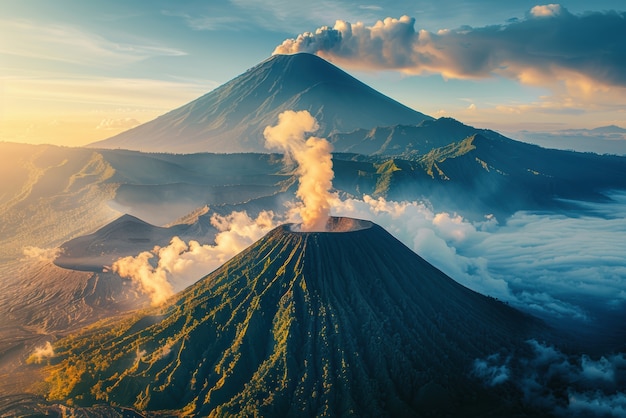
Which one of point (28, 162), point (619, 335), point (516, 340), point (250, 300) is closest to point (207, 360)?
point (250, 300)

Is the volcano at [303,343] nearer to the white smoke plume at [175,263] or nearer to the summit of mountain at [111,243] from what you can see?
the white smoke plume at [175,263]

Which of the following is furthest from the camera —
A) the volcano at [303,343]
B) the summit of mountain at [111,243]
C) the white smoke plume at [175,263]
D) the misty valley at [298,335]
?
the summit of mountain at [111,243]

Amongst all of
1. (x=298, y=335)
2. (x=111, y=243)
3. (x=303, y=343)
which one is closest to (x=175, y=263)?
(x=111, y=243)

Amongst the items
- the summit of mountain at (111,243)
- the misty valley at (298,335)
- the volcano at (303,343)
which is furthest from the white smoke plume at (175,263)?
the volcano at (303,343)

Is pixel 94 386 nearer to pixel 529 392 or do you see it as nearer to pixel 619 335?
pixel 529 392

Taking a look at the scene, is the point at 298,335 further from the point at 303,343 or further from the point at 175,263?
the point at 175,263
